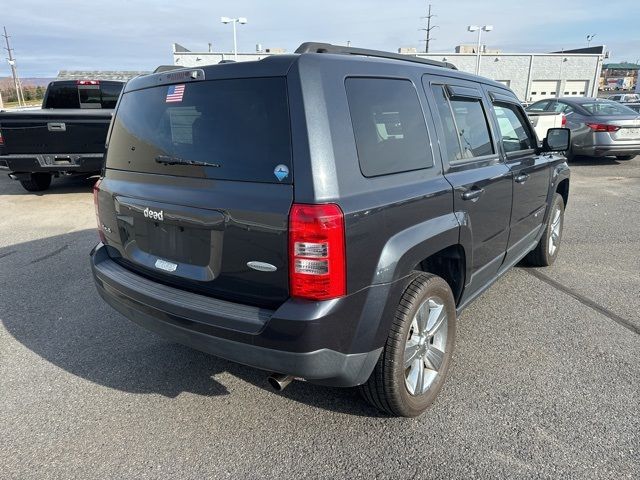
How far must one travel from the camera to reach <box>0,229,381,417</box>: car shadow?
Answer: 116 inches

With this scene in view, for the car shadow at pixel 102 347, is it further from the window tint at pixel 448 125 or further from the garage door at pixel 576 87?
the garage door at pixel 576 87

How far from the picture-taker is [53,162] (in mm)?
7730

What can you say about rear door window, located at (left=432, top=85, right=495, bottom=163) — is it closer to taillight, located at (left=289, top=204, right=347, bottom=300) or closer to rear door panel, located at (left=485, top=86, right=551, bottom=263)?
rear door panel, located at (left=485, top=86, right=551, bottom=263)

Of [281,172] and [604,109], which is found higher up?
[281,172]

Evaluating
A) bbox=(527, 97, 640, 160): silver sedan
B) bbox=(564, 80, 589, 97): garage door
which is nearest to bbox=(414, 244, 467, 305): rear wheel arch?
bbox=(527, 97, 640, 160): silver sedan

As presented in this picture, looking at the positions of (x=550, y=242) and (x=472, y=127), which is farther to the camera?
(x=550, y=242)

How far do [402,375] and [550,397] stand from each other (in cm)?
104

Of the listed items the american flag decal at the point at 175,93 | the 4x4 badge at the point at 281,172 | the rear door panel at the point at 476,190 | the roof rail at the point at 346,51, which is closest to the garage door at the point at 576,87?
the rear door panel at the point at 476,190

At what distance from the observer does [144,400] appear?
2836 millimetres

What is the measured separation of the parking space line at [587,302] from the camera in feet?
12.2

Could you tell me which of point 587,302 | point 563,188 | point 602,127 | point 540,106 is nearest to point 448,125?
point 587,302

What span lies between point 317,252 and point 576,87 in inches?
2059

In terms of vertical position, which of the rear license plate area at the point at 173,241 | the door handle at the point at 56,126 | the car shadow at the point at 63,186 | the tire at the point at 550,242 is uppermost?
the door handle at the point at 56,126

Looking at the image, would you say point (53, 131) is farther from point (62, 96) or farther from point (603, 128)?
point (603, 128)
